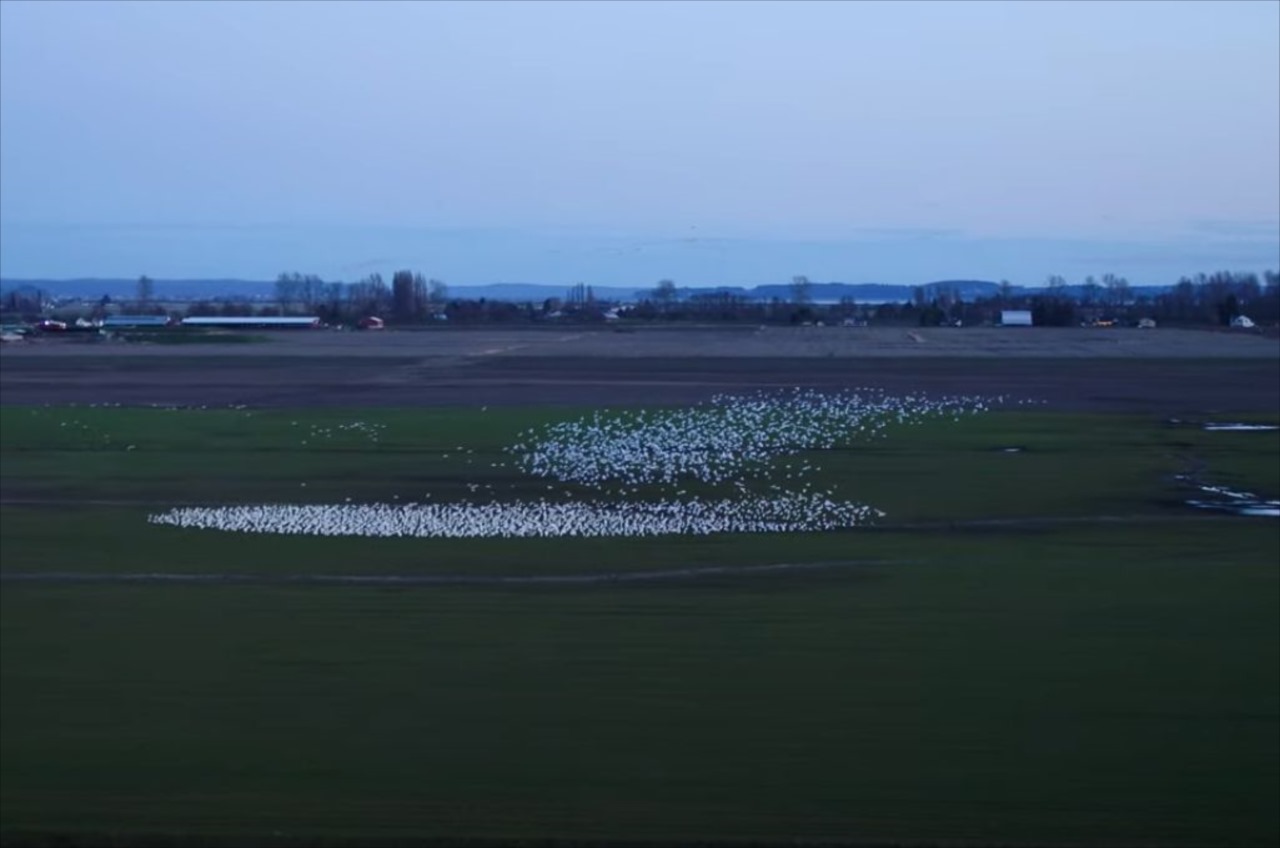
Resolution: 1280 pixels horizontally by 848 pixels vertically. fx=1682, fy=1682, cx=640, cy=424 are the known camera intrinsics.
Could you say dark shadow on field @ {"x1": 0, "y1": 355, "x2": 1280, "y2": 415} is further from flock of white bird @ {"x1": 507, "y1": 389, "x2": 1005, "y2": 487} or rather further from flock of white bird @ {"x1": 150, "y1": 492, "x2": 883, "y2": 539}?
flock of white bird @ {"x1": 150, "y1": 492, "x2": 883, "y2": 539}

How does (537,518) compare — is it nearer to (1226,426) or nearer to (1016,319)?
(1226,426)

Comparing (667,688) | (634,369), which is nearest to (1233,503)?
(667,688)

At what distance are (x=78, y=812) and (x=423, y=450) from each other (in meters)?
17.1

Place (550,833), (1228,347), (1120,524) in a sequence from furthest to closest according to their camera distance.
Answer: (1228,347)
(1120,524)
(550,833)

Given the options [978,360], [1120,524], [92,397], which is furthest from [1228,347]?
[1120,524]

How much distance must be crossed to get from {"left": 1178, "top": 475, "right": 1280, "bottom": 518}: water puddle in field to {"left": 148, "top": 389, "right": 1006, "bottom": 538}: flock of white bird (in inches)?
153

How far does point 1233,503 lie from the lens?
754 inches

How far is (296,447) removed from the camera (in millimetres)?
25422

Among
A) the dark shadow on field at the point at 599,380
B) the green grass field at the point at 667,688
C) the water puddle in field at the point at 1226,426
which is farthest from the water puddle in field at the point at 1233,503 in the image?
the dark shadow on field at the point at 599,380

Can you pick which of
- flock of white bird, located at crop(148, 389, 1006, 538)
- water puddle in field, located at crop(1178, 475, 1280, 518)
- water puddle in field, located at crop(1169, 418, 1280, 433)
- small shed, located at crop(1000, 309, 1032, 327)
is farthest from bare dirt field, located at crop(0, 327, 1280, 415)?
A: small shed, located at crop(1000, 309, 1032, 327)

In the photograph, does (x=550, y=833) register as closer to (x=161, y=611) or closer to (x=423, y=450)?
(x=161, y=611)

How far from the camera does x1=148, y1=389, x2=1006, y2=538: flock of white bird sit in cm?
1742

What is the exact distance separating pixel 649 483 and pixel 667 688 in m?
11.0

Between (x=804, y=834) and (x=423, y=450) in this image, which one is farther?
(x=423, y=450)
